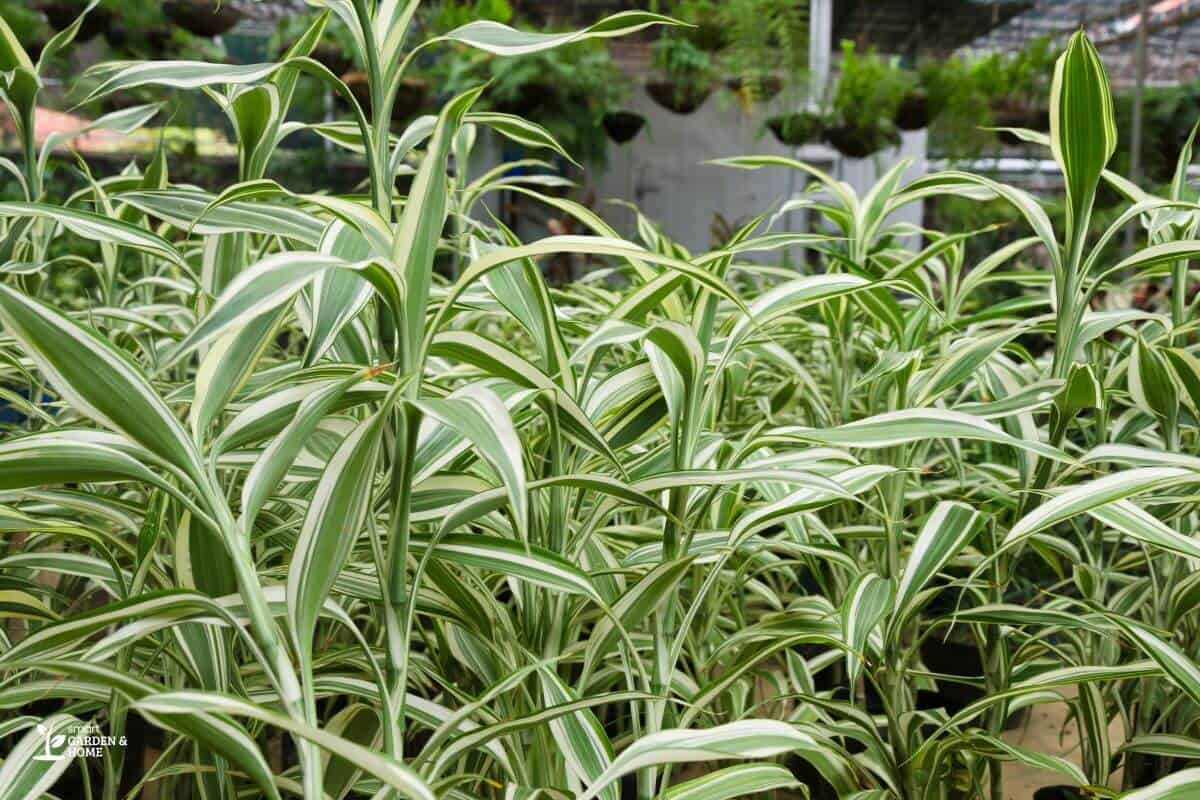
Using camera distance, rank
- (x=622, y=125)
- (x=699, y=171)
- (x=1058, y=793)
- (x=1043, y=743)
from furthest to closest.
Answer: (x=699, y=171), (x=622, y=125), (x=1043, y=743), (x=1058, y=793)

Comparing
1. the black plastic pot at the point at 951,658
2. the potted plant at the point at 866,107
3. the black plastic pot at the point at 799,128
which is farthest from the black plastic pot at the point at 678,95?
the black plastic pot at the point at 951,658

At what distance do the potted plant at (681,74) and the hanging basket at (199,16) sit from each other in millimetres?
1399

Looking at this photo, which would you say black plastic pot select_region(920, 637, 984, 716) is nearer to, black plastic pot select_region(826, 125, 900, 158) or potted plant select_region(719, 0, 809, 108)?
black plastic pot select_region(826, 125, 900, 158)

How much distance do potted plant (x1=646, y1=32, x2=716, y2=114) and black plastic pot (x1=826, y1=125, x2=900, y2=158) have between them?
1.48 feet

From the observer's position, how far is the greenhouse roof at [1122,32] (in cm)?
299

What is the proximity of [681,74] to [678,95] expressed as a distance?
0.07 metres

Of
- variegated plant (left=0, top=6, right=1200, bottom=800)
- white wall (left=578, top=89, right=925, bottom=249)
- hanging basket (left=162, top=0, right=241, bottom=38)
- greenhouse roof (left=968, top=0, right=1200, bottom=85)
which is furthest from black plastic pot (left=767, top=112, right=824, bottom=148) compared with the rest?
variegated plant (left=0, top=6, right=1200, bottom=800)

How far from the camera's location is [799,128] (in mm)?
3162

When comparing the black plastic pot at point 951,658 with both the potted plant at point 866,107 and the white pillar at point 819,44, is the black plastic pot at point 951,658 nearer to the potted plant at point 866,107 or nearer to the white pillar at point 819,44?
the potted plant at point 866,107

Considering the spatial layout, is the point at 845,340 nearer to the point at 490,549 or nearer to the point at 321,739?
the point at 490,549

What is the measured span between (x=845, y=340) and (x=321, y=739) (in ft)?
2.76

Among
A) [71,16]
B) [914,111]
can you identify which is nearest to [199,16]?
[71,16]

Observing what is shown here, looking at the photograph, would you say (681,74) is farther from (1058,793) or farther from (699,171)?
(1058,793)

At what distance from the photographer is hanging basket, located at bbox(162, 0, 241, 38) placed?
Result: 3018 mm
